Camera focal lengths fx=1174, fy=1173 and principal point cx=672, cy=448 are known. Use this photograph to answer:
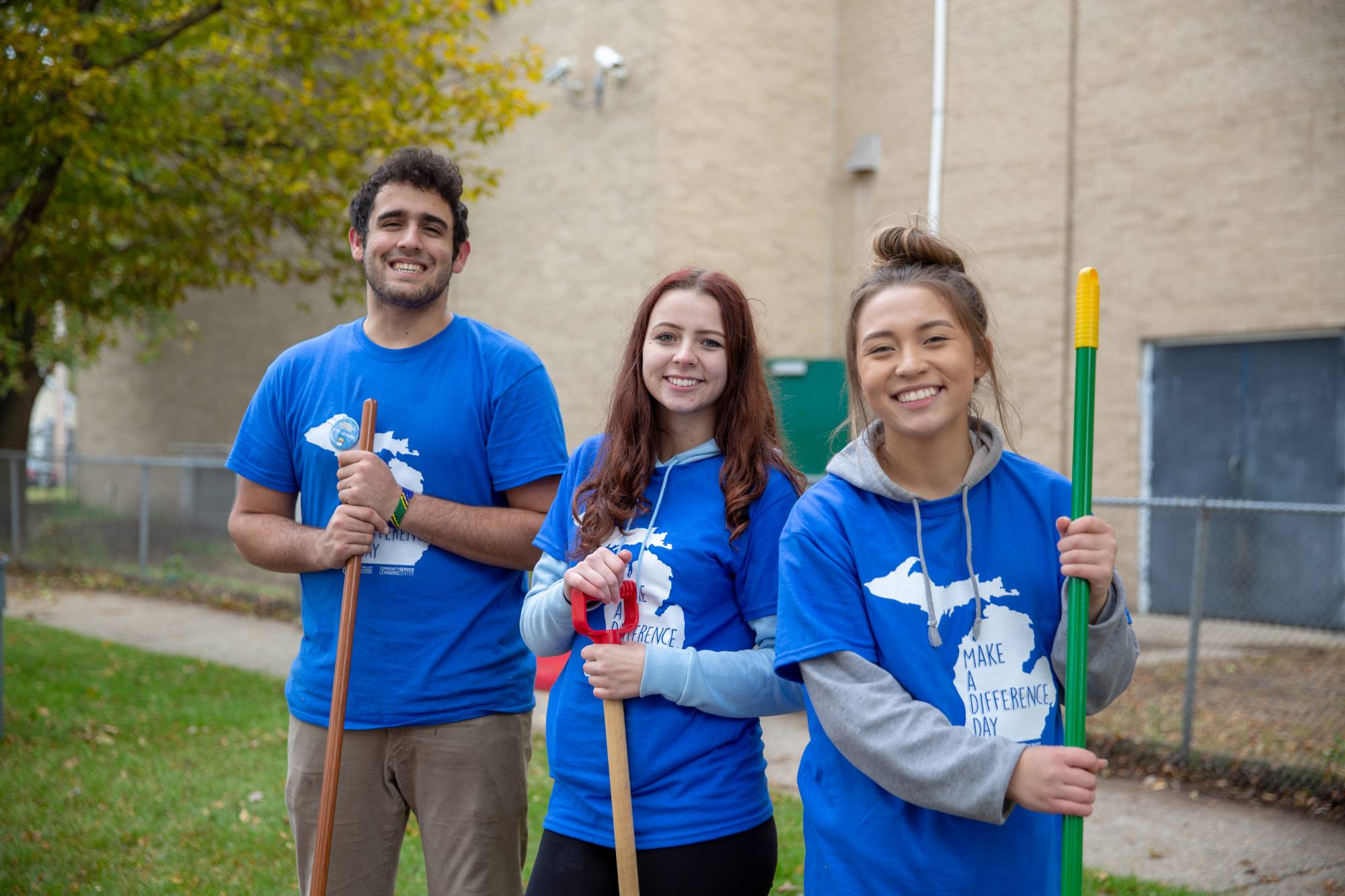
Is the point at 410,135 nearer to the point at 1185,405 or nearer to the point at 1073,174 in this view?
the point at 1073,174

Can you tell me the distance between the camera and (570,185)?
1413cm

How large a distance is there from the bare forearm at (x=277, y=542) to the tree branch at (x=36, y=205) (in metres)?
6.44

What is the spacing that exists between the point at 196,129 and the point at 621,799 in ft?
25.6

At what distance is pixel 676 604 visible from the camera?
7.83ft

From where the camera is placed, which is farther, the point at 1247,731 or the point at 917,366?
the point at 1247,731

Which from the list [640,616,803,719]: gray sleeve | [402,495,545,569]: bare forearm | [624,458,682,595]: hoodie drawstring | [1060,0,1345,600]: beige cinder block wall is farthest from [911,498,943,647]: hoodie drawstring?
[1060,0,1345,600]: beige cinder block wall

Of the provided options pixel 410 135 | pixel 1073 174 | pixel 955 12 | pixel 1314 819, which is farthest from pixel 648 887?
pixel 955 12

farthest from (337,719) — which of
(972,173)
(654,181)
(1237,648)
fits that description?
(972,173)

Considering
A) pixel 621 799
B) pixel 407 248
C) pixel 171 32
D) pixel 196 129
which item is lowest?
pixel 621 799

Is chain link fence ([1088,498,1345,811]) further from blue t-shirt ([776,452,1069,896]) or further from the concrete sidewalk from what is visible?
blue t-shirt ([776,452,1069,896])

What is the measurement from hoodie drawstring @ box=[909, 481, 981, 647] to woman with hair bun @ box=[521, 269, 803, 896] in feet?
1.26

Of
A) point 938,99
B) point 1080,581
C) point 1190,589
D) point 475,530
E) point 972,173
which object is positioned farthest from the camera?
point 938,99

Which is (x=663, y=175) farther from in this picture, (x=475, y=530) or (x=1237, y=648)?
(x=475, y=530)

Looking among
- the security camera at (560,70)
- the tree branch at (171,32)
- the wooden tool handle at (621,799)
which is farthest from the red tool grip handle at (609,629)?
the security camera at (560,70)
